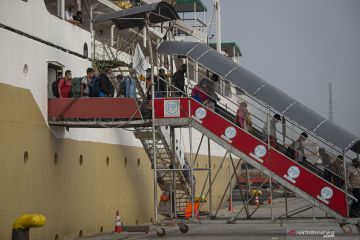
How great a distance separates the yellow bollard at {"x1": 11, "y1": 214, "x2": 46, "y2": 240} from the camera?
15.8 meters

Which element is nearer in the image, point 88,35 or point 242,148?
point 242,148

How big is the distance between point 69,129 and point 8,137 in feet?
12.7

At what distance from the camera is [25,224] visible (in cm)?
1596

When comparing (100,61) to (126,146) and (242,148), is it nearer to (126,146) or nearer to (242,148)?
(126,146)

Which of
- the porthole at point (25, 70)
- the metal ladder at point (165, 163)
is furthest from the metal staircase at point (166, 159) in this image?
the porthole at point (25, 70)

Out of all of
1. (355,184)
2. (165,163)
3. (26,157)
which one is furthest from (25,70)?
(355,184)

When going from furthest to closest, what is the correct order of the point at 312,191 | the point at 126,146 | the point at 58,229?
1. the point at 126,146
2. the point at 58,229
3. the point at 312,191

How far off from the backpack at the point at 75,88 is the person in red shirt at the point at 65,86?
0.34ft

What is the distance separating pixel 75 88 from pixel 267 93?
16.2 feet

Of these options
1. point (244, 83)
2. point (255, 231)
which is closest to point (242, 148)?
point (244, 83)

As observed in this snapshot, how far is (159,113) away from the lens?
19.3m

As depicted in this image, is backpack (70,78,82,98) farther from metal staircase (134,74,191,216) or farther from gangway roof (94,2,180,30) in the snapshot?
metal staircase (134,74,191,216)

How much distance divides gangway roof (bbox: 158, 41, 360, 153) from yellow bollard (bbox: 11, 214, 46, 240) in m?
6.40
